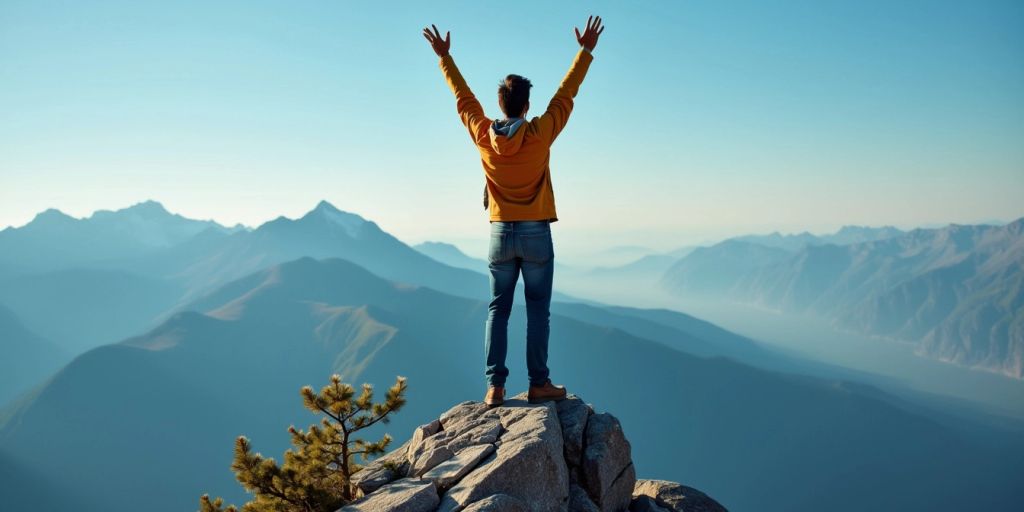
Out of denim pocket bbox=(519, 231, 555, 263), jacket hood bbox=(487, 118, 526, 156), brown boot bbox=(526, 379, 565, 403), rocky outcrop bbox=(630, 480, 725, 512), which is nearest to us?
jacket hood bbox=(487, 118, 526, 156)

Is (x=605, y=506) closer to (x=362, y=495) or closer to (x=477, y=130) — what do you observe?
(x=362, y=495)

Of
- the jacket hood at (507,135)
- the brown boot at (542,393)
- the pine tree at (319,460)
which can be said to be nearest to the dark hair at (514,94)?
the jacket hood at (507,135)

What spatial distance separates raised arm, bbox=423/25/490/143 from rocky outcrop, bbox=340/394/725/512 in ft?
16.1

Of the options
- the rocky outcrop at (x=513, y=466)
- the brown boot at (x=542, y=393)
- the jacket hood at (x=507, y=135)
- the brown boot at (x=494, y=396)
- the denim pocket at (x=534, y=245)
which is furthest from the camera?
the brown boot at (x=542, y=393)

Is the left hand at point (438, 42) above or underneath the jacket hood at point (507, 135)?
above

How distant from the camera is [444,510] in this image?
26.5 ft

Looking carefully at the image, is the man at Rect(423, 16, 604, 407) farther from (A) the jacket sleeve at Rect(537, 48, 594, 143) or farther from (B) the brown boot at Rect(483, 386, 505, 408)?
(B) the brown boot at Rect(483, 386, 505, 408)

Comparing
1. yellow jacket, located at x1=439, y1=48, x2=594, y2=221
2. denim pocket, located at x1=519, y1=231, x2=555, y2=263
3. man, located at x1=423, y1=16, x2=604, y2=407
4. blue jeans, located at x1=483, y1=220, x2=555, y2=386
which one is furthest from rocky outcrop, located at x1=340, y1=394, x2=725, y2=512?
yellow jacket, located at x1=439, y1=48, x2=594, y2=221

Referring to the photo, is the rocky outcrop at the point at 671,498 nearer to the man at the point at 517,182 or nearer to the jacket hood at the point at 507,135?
the man at the point at 517,182

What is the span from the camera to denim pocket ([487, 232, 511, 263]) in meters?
10.0

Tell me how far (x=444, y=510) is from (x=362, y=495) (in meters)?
2.11

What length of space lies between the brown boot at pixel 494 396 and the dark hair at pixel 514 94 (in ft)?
16.1

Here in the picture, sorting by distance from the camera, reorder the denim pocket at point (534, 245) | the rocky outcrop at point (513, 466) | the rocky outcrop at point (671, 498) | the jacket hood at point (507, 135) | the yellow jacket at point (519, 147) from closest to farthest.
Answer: the rocky outcrop at point (513, 466), the jacket hood at point (507, 135), the yellow jacket at point (519, 147), the denim pocket at point (534, 245), the rocky outcrop at point (671, 498)

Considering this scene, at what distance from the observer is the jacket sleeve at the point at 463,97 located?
10.0m
